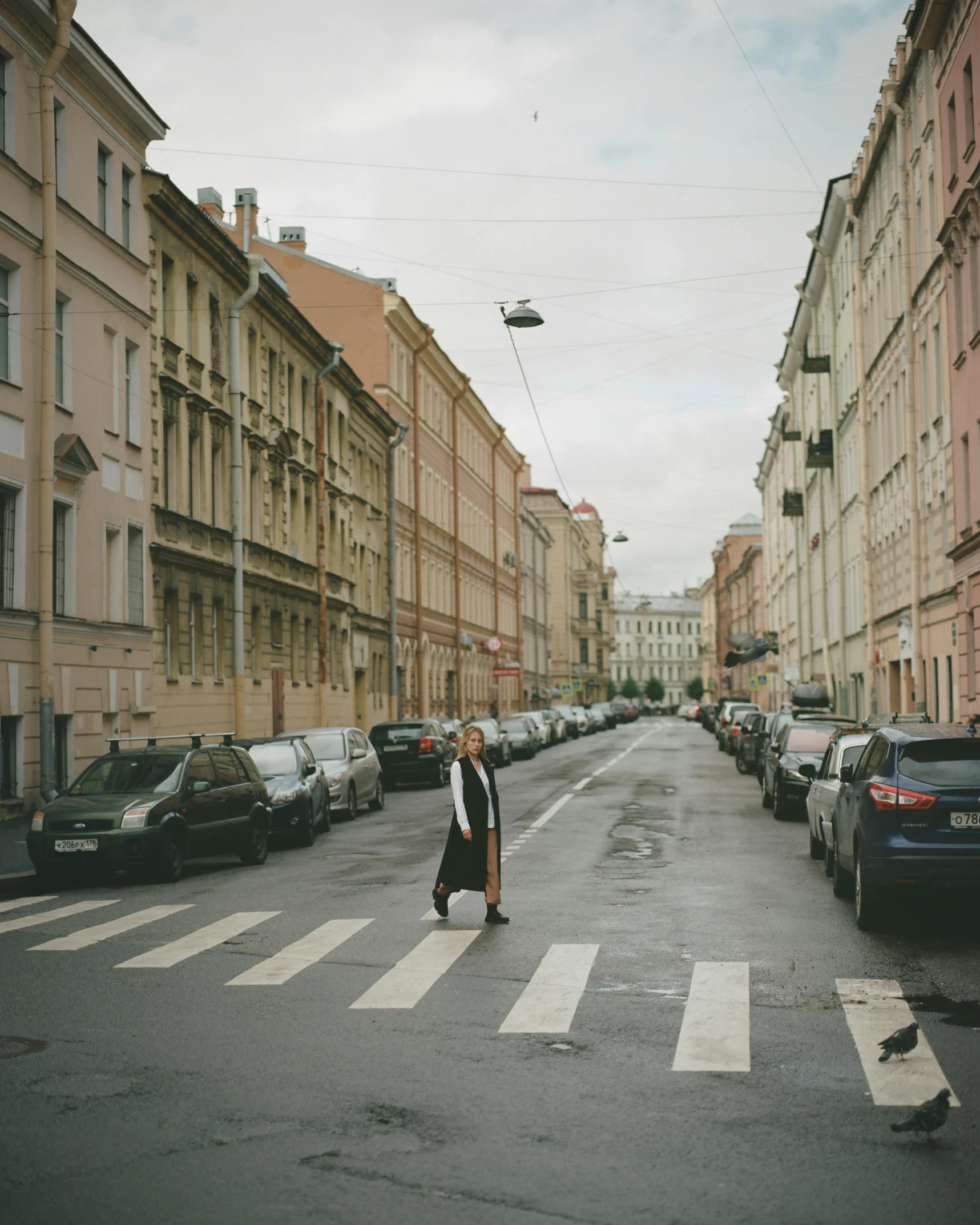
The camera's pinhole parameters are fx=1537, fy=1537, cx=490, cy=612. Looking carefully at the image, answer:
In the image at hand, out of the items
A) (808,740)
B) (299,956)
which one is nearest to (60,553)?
(808,740)

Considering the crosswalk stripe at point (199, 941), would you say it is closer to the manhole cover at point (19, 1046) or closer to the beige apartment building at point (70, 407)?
the manhole cover at point (19, 1046)

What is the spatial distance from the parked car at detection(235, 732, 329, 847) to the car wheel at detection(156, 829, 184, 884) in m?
2.98

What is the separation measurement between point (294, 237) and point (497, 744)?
19734 millimetres

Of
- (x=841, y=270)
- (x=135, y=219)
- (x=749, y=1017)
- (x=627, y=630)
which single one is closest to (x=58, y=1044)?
(x=749, y=1017)

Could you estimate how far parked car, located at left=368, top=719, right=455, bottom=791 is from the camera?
34562 millimetres

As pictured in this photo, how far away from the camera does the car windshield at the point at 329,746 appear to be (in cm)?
2619

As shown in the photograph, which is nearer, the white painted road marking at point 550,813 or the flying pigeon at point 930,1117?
the flying pigeon at point 930,1117

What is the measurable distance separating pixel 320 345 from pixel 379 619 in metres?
12.1

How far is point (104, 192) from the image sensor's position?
1074 inches

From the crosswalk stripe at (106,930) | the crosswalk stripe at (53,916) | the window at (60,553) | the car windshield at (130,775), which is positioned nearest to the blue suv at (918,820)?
the crosswalk stripe at (106,930)

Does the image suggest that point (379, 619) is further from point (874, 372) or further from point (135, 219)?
point (135, 219)

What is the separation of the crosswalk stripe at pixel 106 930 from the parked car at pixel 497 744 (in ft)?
103

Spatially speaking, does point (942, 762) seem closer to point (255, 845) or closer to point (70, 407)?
point (255, 845)

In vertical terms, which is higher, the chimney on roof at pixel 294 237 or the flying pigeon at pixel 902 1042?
the chimney on roof at pixel 294 237
